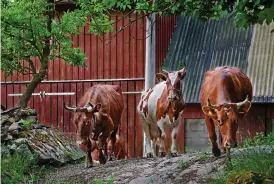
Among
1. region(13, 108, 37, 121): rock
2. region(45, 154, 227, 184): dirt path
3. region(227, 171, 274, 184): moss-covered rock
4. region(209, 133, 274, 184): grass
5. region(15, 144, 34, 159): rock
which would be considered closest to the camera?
region(227, 171, 274, 184): moss-covered rock

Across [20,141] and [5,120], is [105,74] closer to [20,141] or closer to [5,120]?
[5,120]

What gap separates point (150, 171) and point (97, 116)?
1.58 m

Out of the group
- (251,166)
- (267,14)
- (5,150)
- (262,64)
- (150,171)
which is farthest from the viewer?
(262,64)

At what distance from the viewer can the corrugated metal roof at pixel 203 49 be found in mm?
18188

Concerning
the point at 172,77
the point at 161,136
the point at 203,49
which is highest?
the point at 203,49

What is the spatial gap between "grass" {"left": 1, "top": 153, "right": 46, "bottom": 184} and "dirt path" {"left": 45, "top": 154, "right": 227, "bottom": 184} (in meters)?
0.32

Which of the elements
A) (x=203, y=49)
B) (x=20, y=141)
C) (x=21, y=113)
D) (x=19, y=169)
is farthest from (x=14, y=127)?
(x=203, y=49)

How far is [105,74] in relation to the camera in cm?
1917

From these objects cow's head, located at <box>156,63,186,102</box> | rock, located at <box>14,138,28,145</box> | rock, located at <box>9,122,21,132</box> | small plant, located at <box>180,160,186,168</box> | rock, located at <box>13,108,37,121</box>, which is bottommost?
small plant, located at <box>180,160,186,168</box>

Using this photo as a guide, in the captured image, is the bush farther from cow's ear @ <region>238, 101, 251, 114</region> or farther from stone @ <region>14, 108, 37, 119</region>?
stone @ <region>14, 108, 37, 119</region>

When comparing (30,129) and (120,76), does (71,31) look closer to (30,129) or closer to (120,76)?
(30,129)

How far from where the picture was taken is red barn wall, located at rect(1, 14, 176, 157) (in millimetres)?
18750

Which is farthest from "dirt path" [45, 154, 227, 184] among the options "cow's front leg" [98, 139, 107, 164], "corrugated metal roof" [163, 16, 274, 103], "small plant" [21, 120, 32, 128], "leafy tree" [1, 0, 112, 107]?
"corrugated metal roof" [163, 16, 274, 103]

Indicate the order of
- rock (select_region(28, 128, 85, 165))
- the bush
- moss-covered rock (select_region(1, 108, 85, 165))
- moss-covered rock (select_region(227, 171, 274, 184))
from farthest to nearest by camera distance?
rock (select_region(28, 128, 85, 165)) < moss-covered rock (select_region(1, 108, 85, 165)) < the bush < moss-covered rock (select_region(227, 171, 274, 184))
